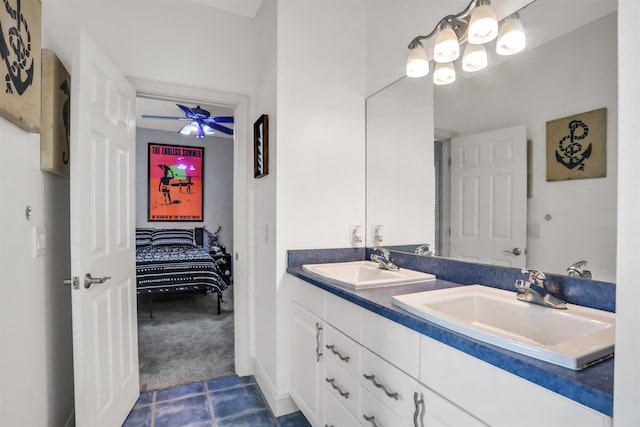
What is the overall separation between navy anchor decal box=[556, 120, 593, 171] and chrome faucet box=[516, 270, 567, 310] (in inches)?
16.0

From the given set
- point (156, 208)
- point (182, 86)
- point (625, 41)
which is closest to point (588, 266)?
point (625, 41)

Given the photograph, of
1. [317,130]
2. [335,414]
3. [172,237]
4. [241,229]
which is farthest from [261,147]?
[172,237]

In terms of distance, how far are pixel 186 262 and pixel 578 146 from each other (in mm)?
3833

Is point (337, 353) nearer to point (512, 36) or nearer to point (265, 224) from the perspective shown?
point (265, 224)

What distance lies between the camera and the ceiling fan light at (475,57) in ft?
4.90

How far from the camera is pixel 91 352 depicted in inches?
62.3

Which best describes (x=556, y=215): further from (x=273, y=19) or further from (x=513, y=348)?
(x=273, y=19)

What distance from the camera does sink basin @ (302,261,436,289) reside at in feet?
4.90

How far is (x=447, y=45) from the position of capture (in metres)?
1.53

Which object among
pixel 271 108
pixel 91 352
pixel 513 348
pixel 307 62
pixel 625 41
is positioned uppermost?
pixel 307 62

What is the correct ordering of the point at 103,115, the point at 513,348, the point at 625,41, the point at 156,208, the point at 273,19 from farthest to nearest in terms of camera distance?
the point at 156,208
the point at 273,19
the point at 103,115
the point at 513,348
the point at 625,41

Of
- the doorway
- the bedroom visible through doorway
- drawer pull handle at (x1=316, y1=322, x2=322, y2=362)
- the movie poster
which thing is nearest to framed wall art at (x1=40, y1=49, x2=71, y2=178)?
the bedroom visible through doorway

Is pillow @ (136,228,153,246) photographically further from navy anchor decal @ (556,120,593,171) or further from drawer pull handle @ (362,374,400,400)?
navy anchor decal @ (556,120,593,171)

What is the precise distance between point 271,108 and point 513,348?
5.82 ft
